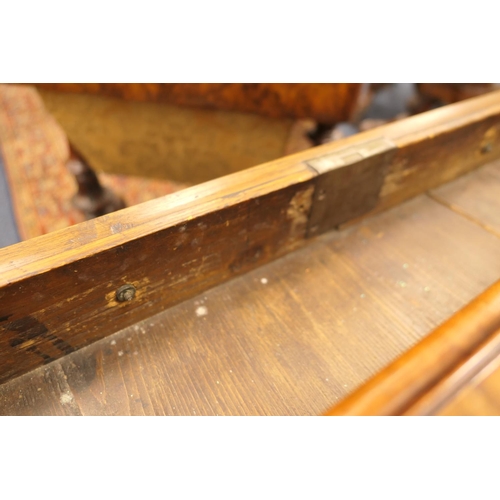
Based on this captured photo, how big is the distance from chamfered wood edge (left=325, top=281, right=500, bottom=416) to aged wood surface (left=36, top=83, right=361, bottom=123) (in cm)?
121

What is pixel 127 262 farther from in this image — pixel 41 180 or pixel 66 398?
pixel 41 180

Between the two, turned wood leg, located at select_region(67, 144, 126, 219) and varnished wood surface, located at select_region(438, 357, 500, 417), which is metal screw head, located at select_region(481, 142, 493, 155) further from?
turned wood leg, located at select_region(67, 144, 126, 219)

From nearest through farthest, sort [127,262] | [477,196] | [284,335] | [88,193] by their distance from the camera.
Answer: [127,262]
[284,335]
[477,196]
[88,193]

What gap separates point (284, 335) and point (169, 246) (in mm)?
284

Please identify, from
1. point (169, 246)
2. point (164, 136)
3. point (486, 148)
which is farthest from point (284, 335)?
point (164, 136)

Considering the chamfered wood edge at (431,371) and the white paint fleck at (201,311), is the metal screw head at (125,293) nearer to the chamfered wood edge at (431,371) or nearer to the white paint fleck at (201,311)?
the white paint fleck at (201,311)

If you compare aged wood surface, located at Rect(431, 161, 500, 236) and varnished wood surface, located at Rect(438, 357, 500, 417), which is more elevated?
varnished wood surface, located at Rect(438, 357, 500, 417)

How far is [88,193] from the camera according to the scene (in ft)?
6.28

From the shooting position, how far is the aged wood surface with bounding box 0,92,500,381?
577mm

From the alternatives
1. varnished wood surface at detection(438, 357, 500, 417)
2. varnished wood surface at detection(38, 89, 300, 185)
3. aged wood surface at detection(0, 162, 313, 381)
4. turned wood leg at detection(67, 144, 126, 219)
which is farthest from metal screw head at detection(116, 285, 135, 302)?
turned wood leg at detection(67, 144, 126, 219)

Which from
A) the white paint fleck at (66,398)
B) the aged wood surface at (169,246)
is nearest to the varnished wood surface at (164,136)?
the aged wood surface at (169,246)

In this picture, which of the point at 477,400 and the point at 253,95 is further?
the point at 253,95

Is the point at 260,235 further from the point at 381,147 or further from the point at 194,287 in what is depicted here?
the point at 381,147

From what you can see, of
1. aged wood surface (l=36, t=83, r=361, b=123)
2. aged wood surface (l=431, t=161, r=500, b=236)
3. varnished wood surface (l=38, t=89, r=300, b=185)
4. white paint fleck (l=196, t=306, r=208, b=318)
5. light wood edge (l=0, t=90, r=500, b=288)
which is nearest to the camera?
light wood edge (l=0, t=90, r=500, b=288)
